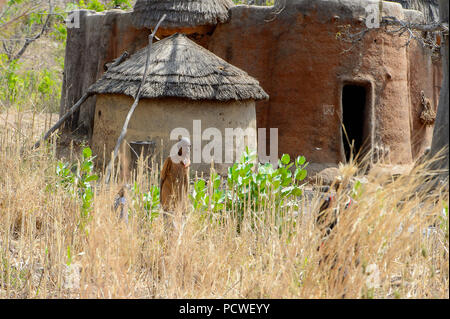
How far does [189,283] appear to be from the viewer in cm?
371

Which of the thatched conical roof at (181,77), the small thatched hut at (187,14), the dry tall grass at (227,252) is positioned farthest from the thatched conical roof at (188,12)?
the dry tall grass at (227,252)

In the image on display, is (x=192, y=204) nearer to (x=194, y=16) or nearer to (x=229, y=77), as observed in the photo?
(x=229, y=77)

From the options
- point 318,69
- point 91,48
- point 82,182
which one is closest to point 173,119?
point 318,69

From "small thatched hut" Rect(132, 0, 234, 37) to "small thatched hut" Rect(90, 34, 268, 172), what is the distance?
832 millimetres

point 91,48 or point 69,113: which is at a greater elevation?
point 91,48

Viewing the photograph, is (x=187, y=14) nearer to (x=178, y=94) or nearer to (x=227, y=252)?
(x=178, y=94)

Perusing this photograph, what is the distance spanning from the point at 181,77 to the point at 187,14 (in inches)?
65.1

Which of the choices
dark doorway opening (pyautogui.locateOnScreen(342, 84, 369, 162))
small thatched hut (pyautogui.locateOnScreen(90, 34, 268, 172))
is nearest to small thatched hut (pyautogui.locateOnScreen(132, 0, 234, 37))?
small thatched hut (pyautogui.locateOnScreen(90, 34, 268, 172))

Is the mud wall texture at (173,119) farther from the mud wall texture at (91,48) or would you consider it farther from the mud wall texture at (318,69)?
the mud wall texture at (91,48)

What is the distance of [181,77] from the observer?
803cm

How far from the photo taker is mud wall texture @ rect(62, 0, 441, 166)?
898cm

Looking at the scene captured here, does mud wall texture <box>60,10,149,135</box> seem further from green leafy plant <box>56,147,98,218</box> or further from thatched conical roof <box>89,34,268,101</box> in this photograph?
green leafy plant <box>56,147,98,218</box>
